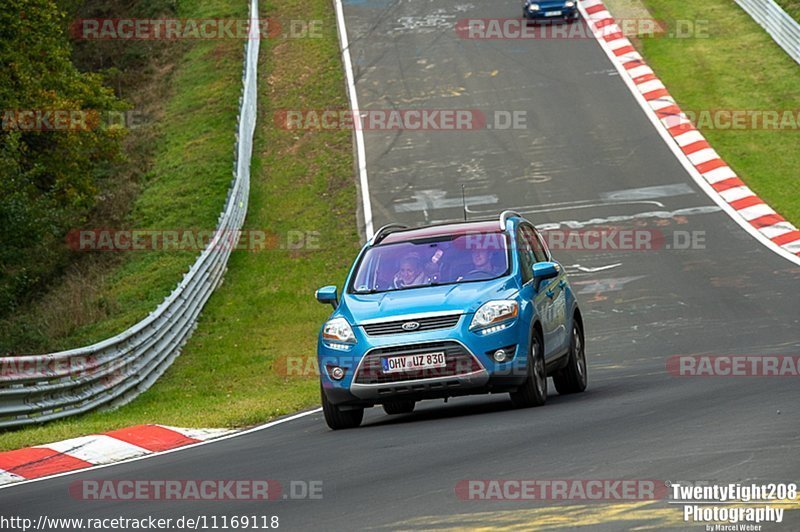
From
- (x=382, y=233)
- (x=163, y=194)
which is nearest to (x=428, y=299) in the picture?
(x=382, y=233)

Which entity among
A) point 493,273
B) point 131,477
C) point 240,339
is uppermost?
point 493,273

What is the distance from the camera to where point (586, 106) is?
34719mm

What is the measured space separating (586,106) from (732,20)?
9.09 m

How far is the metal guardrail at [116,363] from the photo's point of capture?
642 inches

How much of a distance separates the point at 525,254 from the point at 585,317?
7.70 meters

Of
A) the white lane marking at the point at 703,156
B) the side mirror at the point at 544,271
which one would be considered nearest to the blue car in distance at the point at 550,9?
the white lane marking at the point at 703,156

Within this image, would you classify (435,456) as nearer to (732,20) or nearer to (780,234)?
(780,234)

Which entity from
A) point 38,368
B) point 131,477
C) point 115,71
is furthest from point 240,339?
point 115,71

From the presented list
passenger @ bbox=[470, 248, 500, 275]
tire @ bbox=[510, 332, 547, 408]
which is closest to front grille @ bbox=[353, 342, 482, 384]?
tire @ bbox=[510, 332, 547, 408]

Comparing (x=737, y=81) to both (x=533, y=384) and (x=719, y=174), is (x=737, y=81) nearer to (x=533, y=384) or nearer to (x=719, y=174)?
(x=719, y=174)

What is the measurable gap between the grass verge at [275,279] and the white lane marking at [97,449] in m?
0.69

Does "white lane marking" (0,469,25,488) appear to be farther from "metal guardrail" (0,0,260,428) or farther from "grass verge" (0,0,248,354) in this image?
"grass verge" (0,0,248,354)

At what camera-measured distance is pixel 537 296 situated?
13.3 meters

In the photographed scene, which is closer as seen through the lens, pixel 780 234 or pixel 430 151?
pixel 780 234
